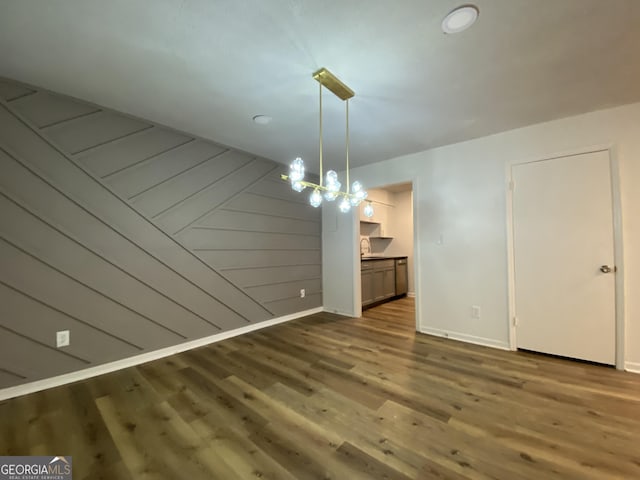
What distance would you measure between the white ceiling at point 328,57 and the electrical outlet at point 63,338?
6.88 feet

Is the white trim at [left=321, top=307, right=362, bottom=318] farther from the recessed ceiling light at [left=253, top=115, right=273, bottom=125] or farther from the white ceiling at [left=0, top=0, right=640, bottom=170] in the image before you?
the recessed ceiling light at [left=253, top=115, right=273, bottom=125]

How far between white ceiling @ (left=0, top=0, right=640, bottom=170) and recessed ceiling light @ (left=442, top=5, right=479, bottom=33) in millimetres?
41

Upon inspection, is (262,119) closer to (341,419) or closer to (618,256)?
(341,419)

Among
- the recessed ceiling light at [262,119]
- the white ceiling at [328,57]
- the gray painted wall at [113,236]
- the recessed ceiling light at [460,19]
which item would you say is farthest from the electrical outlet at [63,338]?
the recessed ceiling light at [460,19]

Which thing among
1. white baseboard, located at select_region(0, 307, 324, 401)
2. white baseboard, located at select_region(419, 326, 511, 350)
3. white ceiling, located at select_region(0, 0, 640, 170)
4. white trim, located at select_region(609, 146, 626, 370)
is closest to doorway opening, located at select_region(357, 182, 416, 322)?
white baseboard, located at select_region(419, 326, 511, 350)

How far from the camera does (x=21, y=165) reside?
2.06 metres

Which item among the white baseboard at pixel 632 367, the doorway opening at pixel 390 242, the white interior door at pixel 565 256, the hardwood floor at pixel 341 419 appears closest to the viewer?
the hardwood floor at pixel 341 419

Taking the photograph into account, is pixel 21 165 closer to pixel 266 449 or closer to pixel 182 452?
pixel 182 452

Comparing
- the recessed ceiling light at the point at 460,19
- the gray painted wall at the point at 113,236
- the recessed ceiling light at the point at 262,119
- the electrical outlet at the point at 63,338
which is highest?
the recessed ceiling light at the point at 262,119

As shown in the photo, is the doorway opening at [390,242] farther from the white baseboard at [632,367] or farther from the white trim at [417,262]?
the white baseboard at [632,367]

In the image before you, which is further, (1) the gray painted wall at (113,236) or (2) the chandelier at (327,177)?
(1) the gray painted wall at (113,236)

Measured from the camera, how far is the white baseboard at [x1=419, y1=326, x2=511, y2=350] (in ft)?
9.59

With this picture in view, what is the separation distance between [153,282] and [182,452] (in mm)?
1785

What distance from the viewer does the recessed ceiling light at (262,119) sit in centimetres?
256
